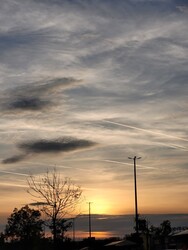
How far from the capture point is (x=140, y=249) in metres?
51.7

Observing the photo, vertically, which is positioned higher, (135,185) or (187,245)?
(135,185)

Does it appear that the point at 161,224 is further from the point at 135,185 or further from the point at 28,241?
the point at 28,241

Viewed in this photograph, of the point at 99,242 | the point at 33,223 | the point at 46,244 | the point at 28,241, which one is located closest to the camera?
the point at 46,244

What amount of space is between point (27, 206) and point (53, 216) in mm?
55937

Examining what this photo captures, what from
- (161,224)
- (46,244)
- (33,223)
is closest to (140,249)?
(46,244)

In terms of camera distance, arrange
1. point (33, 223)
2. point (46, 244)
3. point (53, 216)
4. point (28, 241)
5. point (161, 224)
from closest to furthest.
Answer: point (53, 216) → point (46, 244) → point (28, 241) → point (33, 223) → point (161, 224)

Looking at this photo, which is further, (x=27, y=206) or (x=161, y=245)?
(x=27, y=206)

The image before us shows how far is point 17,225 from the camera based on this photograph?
92.8m

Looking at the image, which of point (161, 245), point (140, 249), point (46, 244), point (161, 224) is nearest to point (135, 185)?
point (161, 245)

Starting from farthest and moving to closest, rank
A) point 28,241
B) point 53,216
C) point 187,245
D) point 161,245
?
point 161,245 → point 28,241 → point 53,216 → point 187,245

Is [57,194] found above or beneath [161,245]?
above

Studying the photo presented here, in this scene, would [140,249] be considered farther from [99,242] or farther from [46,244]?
[99,242]

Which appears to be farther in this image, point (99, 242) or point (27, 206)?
point (27, 206)

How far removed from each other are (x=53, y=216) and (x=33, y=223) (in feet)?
178
